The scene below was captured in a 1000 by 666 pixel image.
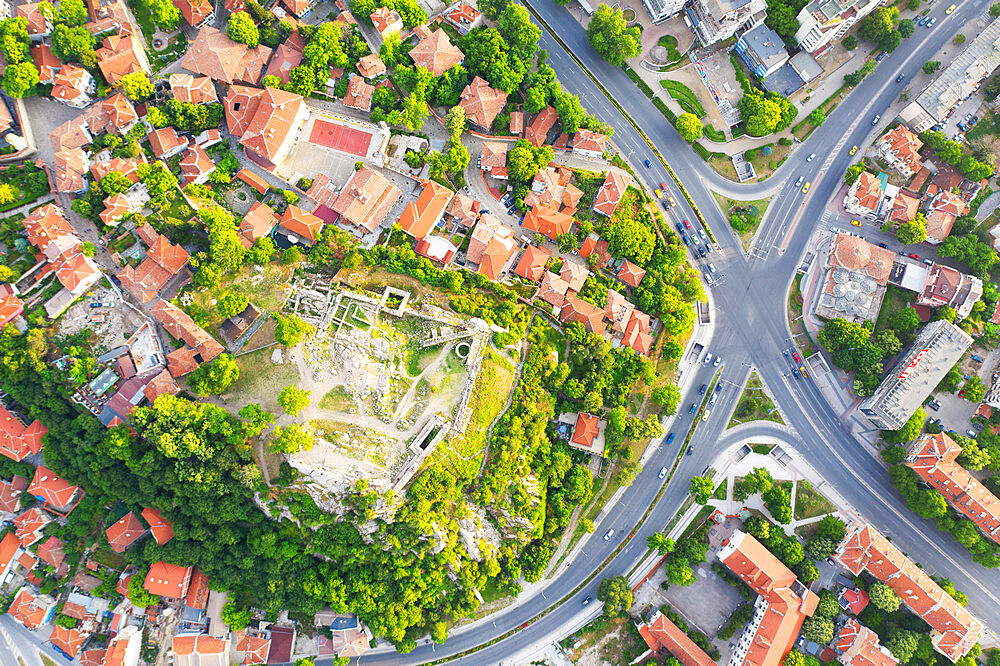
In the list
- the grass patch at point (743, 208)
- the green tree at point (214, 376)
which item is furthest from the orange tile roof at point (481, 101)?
the green tree at point (214, 376)

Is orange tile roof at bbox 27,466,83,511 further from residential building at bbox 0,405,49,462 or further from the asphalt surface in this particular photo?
the asphalt surface

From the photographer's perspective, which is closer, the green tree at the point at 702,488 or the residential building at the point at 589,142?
the green tree at the point at 702,488

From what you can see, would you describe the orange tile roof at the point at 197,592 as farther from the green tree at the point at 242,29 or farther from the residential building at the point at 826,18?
the residential building at the point at 826,18

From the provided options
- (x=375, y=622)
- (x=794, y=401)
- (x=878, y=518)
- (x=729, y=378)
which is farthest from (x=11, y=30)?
(x=878, y=518)

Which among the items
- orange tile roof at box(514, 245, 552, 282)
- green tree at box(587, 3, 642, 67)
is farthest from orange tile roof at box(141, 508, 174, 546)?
green tree at box(587, 3, 642, 67)

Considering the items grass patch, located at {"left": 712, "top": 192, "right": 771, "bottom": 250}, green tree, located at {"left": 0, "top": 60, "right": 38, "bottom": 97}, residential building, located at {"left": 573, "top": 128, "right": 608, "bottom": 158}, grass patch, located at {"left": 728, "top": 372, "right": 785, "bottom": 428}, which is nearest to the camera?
green tree, located at {"left": 0, "top": 60, "right": 38, "bottom": 97}

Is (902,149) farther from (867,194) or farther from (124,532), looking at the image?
(124,532)

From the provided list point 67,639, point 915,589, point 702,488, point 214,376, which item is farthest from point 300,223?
point 915,589
